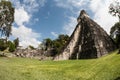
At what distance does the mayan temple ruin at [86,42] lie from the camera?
8177 cm

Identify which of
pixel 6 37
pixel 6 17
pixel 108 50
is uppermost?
pixel 6 17

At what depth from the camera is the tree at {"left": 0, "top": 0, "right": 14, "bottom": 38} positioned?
314ft

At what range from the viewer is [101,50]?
80.4 meters

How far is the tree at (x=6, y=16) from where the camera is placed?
9569 centimetres

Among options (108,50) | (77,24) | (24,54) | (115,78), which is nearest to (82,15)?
(77,24)

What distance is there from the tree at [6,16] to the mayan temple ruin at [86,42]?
23.4m

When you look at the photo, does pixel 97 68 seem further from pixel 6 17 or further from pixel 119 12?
pixel 6 17

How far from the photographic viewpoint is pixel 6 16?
96.6 metres

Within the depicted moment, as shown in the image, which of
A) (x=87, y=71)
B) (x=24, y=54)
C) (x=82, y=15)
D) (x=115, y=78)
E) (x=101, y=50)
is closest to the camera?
(x=115, y=78)

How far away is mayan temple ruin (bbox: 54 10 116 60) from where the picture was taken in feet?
268

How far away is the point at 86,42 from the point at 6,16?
31685 millimetres

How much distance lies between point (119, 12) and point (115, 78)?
15246 millimetres

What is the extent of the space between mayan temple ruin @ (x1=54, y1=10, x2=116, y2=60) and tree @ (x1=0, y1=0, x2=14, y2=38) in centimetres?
2335

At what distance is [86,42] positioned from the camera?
286ft
